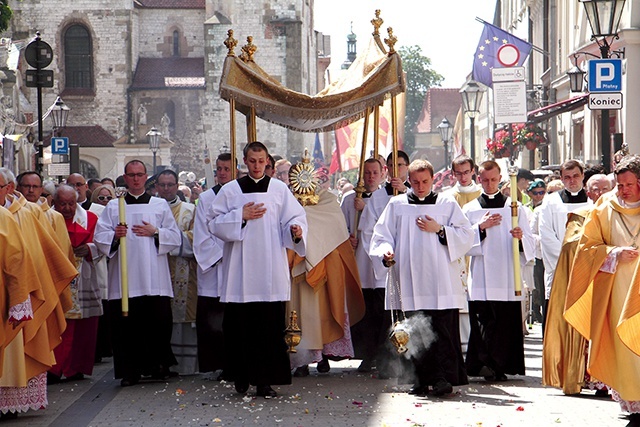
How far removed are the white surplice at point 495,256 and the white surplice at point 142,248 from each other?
2.70m

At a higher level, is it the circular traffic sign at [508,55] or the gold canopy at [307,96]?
the circular traffic sign at [508,55]

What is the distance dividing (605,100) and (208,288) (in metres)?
5.78

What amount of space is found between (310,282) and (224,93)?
207cm

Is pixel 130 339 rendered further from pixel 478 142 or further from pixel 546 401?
pixel 478 142

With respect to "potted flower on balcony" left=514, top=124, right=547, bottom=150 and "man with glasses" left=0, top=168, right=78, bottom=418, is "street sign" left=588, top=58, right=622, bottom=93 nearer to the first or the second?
"man with glasses" left=0, top=168, right=78, bottom=418

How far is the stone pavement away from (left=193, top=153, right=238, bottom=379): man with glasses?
25 centimetres

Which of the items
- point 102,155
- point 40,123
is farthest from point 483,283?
point 102,155

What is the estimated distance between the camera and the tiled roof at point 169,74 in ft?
200

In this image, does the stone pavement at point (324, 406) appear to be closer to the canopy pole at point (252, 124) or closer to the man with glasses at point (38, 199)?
the man with glasses at point (38, 199)

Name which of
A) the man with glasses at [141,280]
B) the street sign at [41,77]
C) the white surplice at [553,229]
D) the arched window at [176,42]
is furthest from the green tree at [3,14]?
the arched window at [176,42]

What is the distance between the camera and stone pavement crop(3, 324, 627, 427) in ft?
28.8

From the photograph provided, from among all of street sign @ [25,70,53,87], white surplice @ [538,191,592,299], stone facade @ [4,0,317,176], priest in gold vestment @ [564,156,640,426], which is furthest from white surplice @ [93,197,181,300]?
stone facade @ [4,0,317,176]

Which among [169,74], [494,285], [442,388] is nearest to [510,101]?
[494,285]

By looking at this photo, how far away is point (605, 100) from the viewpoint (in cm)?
1477
